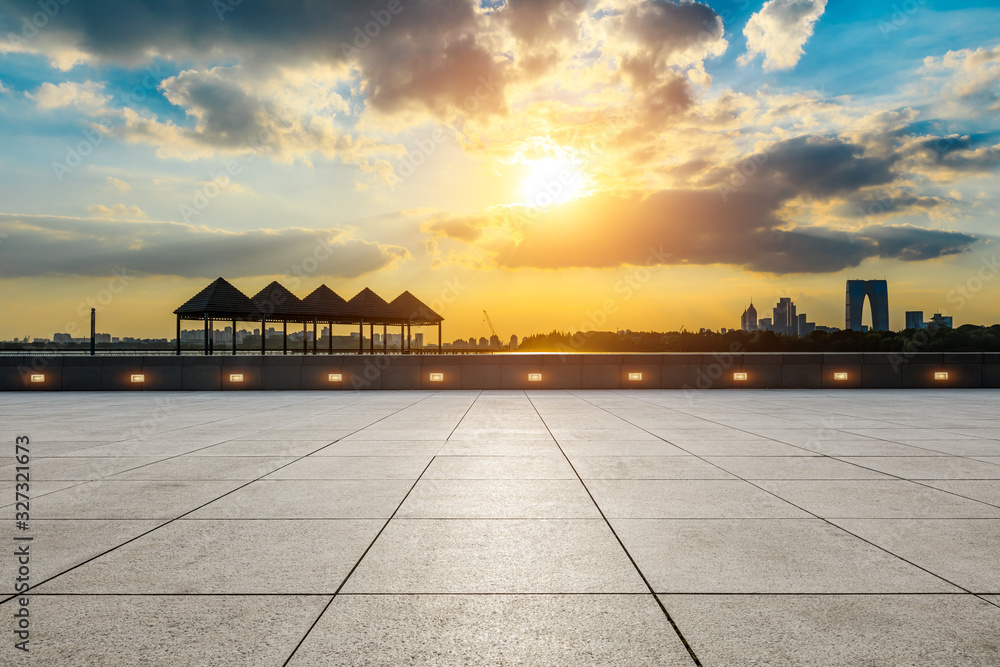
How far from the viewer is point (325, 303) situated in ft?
147

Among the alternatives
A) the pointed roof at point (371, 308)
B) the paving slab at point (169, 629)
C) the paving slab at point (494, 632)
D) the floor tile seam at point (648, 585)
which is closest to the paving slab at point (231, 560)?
the paving slab at point (169, 629)

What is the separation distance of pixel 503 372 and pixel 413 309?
27.0m

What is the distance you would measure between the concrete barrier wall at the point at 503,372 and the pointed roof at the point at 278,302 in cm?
1979

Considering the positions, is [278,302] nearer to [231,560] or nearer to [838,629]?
[231,560]

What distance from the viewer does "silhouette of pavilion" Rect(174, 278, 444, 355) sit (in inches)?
1474

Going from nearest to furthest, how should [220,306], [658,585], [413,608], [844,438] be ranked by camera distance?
[413,608], [658,585], [844,438], [220,306]

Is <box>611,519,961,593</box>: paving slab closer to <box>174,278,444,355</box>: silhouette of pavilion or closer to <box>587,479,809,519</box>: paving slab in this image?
<box>587,479,809,519</box>: paving slab

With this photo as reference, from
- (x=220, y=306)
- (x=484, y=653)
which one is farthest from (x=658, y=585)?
(x=220, y=306)

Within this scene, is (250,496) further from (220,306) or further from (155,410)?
(220,306)

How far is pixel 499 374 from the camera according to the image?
21.4m

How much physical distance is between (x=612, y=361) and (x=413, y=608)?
1879cm

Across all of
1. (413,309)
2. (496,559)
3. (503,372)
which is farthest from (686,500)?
(413,309)

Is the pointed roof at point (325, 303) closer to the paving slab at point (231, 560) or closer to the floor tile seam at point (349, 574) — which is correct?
the floor tile seam at point (349, 574)

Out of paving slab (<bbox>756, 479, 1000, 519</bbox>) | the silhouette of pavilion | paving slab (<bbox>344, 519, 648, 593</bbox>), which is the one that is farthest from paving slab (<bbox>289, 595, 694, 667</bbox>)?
the silhouette of pavilion
